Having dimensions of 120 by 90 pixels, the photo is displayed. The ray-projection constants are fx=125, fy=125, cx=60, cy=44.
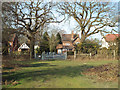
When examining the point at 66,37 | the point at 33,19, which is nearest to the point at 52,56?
the point at 33,19

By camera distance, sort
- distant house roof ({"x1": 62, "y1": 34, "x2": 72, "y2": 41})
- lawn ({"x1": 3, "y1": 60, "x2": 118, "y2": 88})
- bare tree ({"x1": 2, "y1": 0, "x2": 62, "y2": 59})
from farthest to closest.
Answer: distant house roof ({"x1": 62, "y1": 34, "x2": 72, "y2": 41}) → bare tree ({"x1": 2, "y1": 0, "x2": 62, "y2": 59}) → lawn ({"x1": 3, "y1": 60, "x2": 118, "y2": 88})

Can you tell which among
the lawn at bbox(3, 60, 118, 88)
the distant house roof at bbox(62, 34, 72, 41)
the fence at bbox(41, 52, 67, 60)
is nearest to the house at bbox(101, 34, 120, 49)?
the fence at bbox(41, 52, 67, 60)

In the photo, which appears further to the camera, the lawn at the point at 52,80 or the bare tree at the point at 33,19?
the bare tree at the point at 33,19

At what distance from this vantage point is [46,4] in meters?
15.8

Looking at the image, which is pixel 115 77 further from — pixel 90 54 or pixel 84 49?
pixel 84 49

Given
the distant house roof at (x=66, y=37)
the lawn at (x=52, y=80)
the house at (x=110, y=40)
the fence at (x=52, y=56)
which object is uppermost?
the distant house roof at (x=66, y=37)

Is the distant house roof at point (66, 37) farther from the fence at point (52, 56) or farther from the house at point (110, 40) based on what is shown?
the fence at point (52, 56)

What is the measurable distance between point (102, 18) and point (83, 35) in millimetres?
3949

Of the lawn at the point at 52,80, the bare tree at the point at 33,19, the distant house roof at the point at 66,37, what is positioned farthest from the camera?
the distant house roof at the point at 66,37

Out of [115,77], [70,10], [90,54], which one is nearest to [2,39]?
[115,77]

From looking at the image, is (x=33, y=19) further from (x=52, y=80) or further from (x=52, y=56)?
(x=52, y=80)

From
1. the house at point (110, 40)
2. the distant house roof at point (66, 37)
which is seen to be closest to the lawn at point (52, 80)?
the house at point (110, 40)

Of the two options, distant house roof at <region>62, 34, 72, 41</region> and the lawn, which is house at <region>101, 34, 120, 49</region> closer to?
the lawn

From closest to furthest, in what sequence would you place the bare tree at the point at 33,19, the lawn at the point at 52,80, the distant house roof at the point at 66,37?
the lawn at the point at 52,80 → the bare tree at the point at 33,19 → the distant house roof at the point at 66,37
